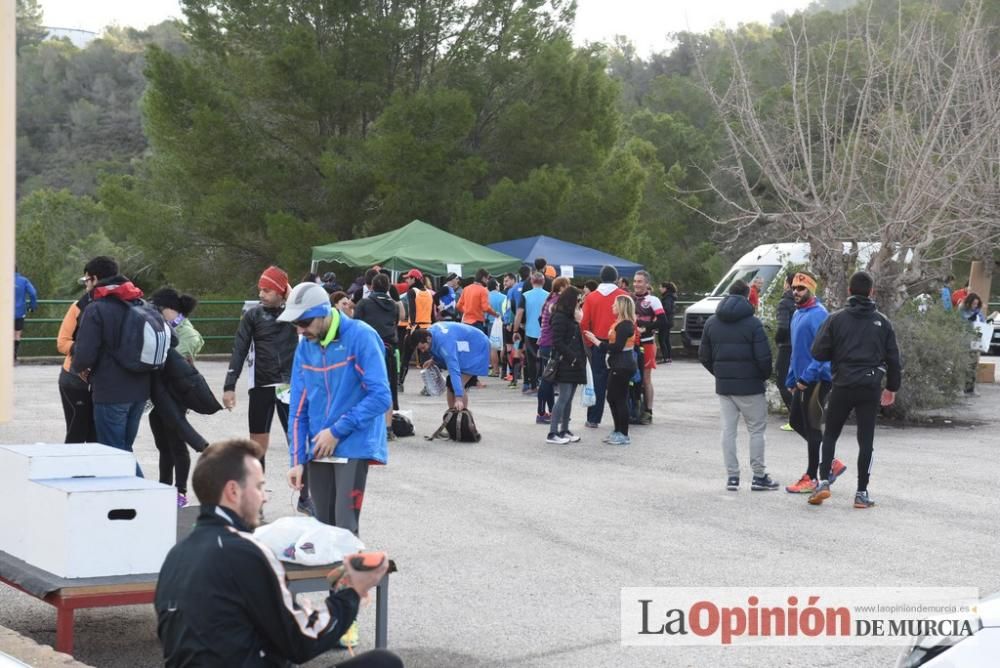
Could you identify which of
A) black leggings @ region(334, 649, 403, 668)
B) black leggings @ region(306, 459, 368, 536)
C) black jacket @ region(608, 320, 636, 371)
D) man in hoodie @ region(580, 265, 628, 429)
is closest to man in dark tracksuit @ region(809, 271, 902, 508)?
black jacket @ region(608, 320, 636, 371)

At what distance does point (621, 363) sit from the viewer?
1512 cm

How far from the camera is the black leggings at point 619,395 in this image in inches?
599

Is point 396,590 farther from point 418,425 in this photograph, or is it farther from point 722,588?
point 418,425

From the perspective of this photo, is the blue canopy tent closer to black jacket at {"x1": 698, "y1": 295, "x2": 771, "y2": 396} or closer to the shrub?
the shrub

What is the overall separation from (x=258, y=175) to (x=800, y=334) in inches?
929

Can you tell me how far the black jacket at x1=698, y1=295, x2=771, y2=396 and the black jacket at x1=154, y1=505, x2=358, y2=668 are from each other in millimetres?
8080

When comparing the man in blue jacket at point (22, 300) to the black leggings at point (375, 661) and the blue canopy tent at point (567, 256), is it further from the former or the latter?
the black leggings at point (375, 661)

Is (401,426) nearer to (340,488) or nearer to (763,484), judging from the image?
(763,484)

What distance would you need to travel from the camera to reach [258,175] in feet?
111

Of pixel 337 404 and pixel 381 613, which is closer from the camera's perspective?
pixel 381 613

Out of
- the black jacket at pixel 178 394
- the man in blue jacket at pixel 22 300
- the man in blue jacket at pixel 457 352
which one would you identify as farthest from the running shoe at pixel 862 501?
the man in blue jacket at pixel 22 300

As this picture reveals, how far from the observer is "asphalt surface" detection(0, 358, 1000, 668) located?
716 centimetres

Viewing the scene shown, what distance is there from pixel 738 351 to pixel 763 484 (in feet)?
4.11

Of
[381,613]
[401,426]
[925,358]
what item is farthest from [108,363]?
[925,358]
